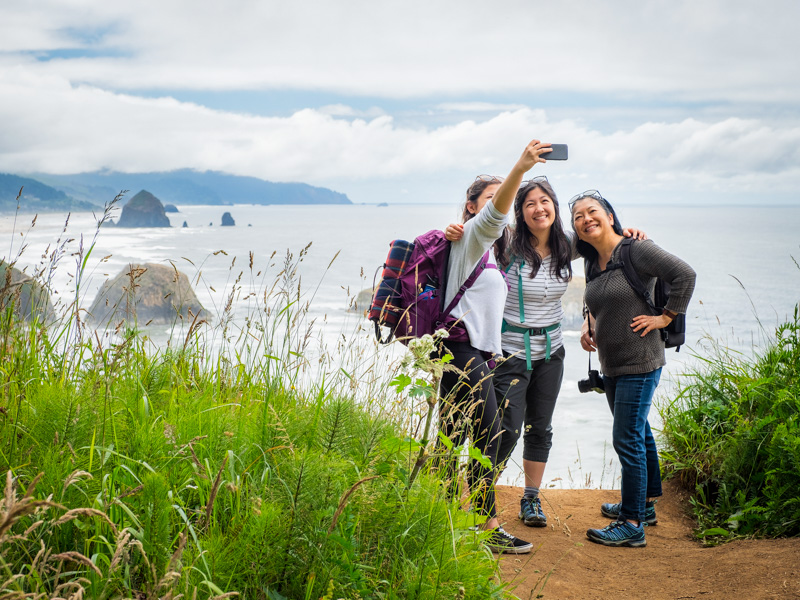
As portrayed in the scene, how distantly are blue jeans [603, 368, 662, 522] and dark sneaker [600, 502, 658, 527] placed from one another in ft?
1.33

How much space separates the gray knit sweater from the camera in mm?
4062

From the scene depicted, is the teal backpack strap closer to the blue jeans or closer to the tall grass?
the blue jeans

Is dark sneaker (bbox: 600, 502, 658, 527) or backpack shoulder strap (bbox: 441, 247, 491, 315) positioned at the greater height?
backpack shoulder strap (bbox: 441, 247, 491, 315)

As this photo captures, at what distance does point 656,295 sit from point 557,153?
4.36ft

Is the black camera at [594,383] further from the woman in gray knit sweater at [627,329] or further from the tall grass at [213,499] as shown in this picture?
the tall grass at [213,499]

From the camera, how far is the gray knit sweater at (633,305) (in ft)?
13.3

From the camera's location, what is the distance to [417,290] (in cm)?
368

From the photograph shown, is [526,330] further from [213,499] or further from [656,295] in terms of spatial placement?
[213,499]

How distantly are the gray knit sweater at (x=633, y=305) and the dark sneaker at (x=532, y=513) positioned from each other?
43.2 inches

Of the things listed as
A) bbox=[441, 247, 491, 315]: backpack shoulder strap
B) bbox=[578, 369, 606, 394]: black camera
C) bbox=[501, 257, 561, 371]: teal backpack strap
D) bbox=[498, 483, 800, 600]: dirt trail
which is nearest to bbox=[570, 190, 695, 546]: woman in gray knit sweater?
bbox=[578, 369, 606, 394]: black camera

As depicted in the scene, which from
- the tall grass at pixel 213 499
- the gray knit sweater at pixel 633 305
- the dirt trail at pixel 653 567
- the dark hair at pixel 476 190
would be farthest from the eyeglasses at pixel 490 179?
the dirt trail at pixel 653 567

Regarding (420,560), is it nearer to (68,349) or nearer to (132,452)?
(132,452)

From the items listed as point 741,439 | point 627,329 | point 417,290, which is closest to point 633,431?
point 627,329

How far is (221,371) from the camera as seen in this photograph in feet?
13.6
